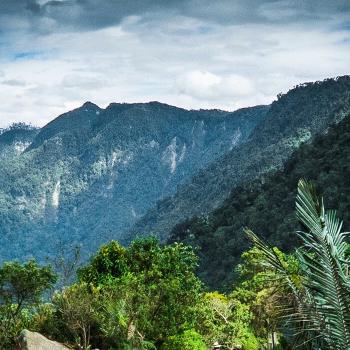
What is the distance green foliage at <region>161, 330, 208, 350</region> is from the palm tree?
2620 cm

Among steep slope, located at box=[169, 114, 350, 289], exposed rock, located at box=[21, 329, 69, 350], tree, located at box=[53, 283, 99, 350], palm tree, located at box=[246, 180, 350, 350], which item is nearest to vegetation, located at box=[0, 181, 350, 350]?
tree, located at box=[53, 283, 99, 350]

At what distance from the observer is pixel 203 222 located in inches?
6393

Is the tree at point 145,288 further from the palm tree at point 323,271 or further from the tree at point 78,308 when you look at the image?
the palm tree at point 323,271

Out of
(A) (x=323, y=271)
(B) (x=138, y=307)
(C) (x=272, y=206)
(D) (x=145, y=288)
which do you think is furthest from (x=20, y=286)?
(C) (x=272, y=206)

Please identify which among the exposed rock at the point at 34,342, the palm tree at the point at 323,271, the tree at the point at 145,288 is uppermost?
the palm tree at the point at 323,271

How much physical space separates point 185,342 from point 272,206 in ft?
345

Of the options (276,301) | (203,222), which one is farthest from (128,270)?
(203,222)

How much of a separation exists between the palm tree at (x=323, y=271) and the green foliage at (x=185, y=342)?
86.0ft

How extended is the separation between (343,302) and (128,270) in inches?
1558

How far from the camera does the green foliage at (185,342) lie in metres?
34.0

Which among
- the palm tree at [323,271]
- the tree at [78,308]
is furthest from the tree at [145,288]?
the palm tree at [323,271]

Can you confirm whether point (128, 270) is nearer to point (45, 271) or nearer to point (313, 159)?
point (45, 271)

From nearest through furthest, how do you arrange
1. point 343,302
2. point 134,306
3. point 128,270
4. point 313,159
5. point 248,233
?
point 343,302, point 248,233, point 134,306, point 128,270, point 313,159

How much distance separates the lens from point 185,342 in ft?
113
